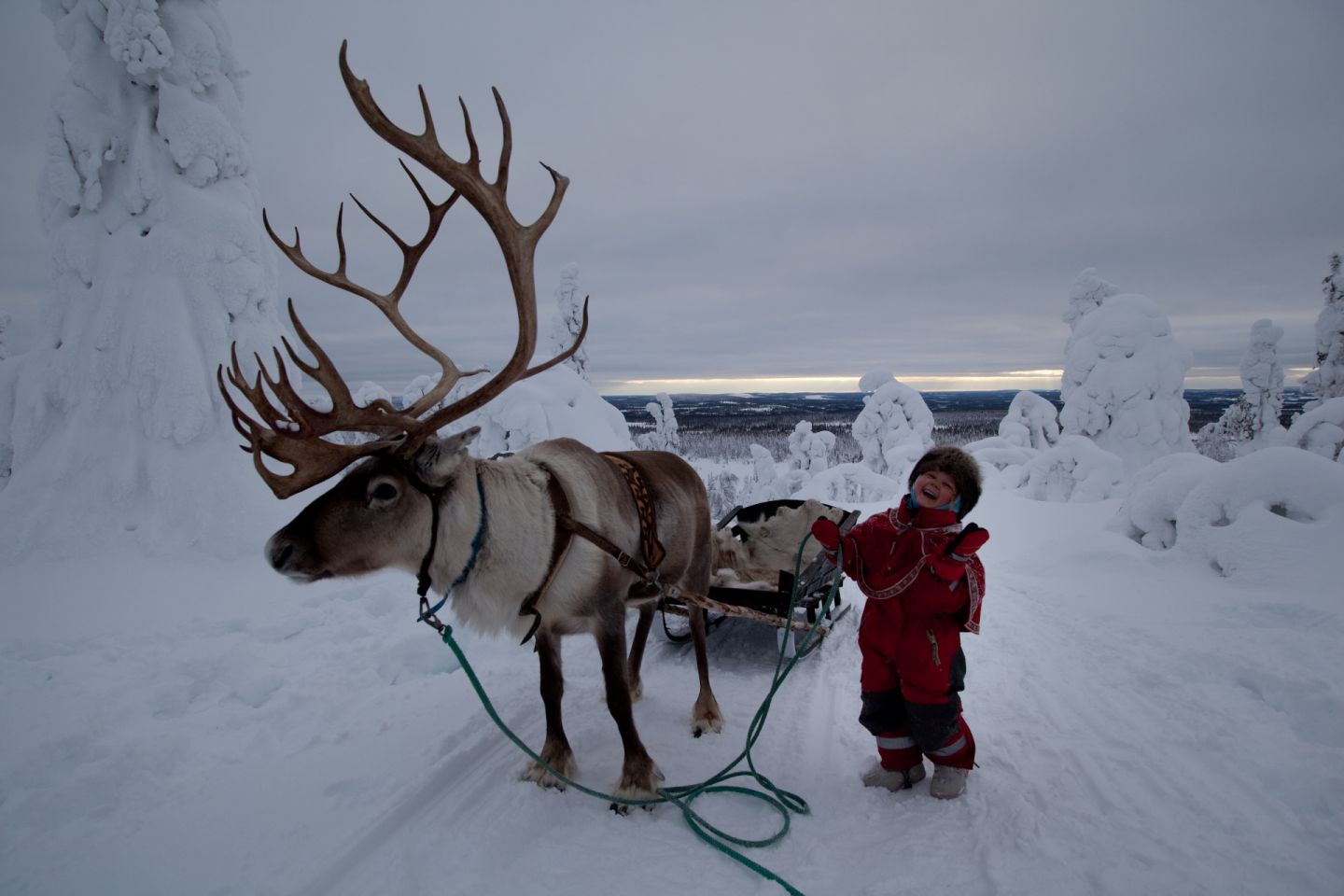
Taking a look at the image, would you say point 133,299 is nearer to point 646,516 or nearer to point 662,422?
point 646,516

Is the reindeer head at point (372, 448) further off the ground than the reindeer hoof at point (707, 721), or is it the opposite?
the reindeer head at point (372, 448)

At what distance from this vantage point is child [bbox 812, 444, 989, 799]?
8.12 ft

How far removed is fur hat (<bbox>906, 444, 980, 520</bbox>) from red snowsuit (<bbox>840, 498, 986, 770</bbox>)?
0.33 ft

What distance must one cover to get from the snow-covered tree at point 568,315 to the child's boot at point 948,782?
1908 centimetres

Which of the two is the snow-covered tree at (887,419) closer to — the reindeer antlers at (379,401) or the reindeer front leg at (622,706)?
the reindeer front leg at (622,706)

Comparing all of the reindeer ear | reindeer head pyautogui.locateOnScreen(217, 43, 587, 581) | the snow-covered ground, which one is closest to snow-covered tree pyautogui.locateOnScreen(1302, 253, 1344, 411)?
the snow-covered ground

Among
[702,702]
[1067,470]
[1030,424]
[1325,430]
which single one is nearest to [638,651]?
[702,702]

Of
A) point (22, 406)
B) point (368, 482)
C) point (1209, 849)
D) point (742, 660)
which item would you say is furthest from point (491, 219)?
point (22, 406)

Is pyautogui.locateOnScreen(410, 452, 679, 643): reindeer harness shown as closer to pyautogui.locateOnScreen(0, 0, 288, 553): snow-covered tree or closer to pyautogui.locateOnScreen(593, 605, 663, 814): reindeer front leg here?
pyautogui.locateOnScreen(593, 605, 663, 814): reindeer front leg

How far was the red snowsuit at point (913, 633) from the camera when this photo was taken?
247 centimetres

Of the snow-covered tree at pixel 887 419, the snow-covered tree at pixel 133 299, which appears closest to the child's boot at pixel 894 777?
the snow-covered tree at pixel 133 299

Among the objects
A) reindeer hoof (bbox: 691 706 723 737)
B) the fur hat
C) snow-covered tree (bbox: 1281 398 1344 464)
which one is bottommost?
reindeer hoof (bbox: 691 706 723 737)

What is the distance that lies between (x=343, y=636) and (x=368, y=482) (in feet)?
9.12

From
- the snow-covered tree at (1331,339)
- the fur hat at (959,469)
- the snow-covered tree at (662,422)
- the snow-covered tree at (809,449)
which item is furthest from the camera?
the snow-covered tree at (662,422)
